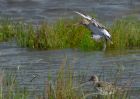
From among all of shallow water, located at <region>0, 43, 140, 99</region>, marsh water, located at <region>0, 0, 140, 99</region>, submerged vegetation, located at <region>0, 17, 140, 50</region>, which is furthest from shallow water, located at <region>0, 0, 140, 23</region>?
shallow water, located at <region>0, 43, 140, 99</region>

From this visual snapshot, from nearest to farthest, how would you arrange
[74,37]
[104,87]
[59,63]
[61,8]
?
[104,87] → [59,63] → [74,37] → [61,8]

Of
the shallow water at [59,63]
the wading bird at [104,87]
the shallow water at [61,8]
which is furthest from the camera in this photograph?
the shallow water at [61,8]

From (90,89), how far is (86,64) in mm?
3165

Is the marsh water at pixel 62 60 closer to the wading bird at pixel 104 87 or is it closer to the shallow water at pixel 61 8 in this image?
the shallow water at pixel 61 8

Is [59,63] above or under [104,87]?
under

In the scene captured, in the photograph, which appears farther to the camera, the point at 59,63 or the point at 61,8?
the point at 61,8

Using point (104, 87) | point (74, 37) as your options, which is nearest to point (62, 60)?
point (74, 37)

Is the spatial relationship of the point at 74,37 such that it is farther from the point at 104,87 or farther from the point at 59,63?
the point at 104,87

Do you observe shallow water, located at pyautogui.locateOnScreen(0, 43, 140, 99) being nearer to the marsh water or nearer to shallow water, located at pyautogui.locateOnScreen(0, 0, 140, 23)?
the marsh water

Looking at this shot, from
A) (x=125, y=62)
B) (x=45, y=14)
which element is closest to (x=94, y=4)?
(x=45, y=14)

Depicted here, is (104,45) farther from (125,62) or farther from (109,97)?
(109,97)

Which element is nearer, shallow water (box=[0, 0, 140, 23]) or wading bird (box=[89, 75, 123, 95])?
wading bird (box=[89, 75, 123, 95])

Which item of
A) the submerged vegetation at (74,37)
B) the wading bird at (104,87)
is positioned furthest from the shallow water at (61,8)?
the wading bird at (104,87)

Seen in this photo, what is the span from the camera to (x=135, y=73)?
585 inches
